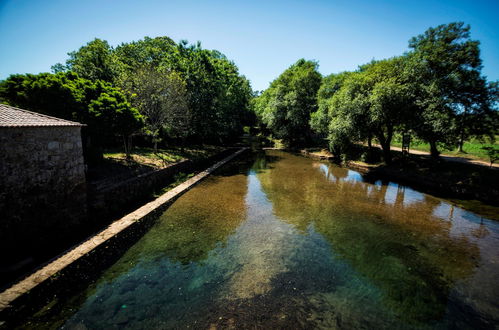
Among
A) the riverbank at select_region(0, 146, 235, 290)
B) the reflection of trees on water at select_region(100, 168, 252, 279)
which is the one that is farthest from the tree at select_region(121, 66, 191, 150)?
the reflection of trees on water at select_region(100, 168, 252, 279)

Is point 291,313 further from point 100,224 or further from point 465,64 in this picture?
point 465,64

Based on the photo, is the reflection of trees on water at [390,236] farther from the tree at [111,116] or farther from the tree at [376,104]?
the tree at [111,116]

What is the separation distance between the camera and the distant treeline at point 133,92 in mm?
12203

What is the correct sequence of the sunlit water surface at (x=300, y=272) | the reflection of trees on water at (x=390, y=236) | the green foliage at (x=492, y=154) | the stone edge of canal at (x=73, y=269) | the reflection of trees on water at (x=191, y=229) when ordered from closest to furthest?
Result: the stone edge of canal at (x=73, y=269), the sunlit water surface at (x=300, y=272), the reflection of trees on water at (x=390, y=236), the reflection of trees on water at (x=191, y=229), the green foliage at (x=492, y=154)

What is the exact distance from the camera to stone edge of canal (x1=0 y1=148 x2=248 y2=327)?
17.4 feet

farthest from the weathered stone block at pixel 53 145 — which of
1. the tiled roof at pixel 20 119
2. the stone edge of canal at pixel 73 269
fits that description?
the stone edge of canal at pixel 73 269

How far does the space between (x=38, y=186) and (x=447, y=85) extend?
27425mm

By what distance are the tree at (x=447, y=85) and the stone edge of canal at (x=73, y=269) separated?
72.2 feet

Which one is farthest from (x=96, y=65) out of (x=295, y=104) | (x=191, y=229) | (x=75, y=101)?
(x=295, y=104)

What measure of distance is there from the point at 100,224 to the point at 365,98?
23.4 metres

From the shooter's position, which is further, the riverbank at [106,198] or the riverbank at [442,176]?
the riverbank at [442,176]

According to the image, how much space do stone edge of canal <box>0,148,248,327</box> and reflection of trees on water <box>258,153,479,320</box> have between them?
7.51 metres

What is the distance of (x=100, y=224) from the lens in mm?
9859

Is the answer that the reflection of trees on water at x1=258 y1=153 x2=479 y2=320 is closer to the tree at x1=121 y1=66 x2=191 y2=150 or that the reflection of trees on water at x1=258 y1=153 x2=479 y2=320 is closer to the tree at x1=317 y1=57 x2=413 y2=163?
the tree at x1=317 y1=57 x2=413 y2=163
